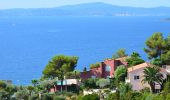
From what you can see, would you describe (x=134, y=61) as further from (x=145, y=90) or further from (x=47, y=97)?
(x=47, y=97)

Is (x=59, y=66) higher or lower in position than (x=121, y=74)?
higher

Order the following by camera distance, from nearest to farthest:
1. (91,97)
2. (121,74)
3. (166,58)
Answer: (91,97)
(121,74)
(166,58)

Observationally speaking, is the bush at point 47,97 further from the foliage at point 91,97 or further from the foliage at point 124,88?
the foliage at point 124,88

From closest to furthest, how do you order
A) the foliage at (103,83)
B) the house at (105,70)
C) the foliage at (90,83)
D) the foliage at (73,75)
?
1. the foliage at (103,83)
2. the foliage at (90,83)
3. the foliage at (73,75)
4. the house at (105,70)

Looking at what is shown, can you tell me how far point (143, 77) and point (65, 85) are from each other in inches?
263

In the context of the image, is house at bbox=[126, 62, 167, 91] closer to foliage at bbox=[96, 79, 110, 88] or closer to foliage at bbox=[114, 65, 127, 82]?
foliage at bbox=[114, 65, 127, 82]

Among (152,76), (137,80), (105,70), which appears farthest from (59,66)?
(152,76)

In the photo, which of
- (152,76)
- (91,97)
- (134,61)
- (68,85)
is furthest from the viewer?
(134,61)

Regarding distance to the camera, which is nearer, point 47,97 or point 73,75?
point 47,97

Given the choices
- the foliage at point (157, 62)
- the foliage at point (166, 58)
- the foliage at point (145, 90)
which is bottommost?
the foliage at point (145, 90)

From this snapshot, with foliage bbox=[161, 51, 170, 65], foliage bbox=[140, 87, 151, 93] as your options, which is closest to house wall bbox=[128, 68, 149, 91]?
foliage bbox=[140, 87, 151, 93]

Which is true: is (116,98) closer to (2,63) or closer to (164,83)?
(164,83)

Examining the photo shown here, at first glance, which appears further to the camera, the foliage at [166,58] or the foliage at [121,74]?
the foliage at [166,58]

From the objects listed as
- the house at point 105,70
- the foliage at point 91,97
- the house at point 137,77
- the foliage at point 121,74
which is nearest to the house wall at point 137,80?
the house at point 137,77
